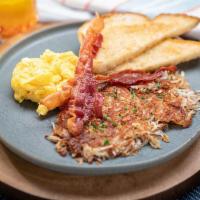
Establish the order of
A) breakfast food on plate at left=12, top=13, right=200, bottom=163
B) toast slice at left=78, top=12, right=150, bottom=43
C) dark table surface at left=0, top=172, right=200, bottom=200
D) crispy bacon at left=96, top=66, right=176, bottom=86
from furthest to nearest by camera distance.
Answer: toast slice at left=78, top=12, right=150, bottom=43, crispy bacon at left=96, top=66, right=176, bottom=86, breakfast food on plate at left=12, top=13, right=200, bottom=163, dark table surface at left=0, top=172, right=200, bottom=200

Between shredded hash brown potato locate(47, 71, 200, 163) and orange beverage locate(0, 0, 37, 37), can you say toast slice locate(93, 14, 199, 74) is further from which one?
orange beverage locate(0, 0, 37, 37)

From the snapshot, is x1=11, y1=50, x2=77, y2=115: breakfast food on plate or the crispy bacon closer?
x1=11, y1=50, x2=77, y2=115: breakfast food on plate


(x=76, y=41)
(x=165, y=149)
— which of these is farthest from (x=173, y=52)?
(x=165, y=149)

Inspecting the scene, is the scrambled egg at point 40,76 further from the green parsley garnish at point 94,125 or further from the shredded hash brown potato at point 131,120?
the green parsley garnish at point 94,125

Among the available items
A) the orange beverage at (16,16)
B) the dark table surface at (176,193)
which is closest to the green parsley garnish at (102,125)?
the dark table surface at (176,193)

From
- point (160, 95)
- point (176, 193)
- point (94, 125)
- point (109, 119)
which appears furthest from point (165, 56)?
point (176, 193)

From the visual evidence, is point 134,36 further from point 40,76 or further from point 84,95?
point 40,76

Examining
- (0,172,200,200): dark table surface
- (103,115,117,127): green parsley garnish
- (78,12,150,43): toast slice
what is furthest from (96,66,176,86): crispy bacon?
(0,172,200,200): dark table surface
